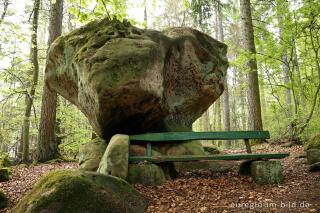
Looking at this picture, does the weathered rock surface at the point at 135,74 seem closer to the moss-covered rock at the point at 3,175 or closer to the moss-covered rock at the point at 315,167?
the moss-covered rock at the point at 3,175

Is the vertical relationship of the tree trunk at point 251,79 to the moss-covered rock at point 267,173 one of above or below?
above

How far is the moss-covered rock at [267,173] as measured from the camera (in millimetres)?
3877

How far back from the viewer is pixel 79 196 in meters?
2.56

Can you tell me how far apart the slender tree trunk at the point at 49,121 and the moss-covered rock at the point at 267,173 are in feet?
25.7

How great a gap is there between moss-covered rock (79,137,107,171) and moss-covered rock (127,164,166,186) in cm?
130

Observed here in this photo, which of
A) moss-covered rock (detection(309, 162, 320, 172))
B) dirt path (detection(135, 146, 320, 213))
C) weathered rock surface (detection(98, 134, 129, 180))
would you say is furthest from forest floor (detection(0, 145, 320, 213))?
weathered rock surface (detection(98, 134, 129, 180))

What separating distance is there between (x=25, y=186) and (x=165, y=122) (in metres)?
3.82

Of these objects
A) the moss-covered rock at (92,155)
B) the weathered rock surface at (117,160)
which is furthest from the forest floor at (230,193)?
the moss-covered rock at (92,155)

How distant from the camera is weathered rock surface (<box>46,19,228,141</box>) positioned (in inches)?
166

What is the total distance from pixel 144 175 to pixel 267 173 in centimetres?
239

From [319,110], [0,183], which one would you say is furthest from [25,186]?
[319,110]

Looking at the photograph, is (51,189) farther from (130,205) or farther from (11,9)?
(11,9)

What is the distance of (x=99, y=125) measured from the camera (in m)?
4.81

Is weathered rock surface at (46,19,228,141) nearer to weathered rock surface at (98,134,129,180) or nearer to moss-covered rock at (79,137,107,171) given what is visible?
moss-covered rock at (79,137,107,171)
